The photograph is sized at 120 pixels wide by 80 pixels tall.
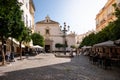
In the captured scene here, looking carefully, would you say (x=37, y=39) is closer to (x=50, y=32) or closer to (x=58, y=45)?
(x=58, y=45)

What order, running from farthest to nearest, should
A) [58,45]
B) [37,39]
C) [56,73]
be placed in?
[58,45]
[37,39]
[56,73]

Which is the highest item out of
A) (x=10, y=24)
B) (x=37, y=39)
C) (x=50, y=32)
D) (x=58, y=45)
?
(x=50, y=32)

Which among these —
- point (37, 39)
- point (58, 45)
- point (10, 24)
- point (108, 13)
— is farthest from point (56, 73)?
point (58, 45)

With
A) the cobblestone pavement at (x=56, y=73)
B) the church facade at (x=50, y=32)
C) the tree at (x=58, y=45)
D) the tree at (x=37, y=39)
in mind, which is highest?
the church facade at (x=50, y=32)

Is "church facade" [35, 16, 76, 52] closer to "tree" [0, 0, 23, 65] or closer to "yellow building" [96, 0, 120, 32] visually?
"yellow building" [96, 0, 120, 32]

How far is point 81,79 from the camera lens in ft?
46.5

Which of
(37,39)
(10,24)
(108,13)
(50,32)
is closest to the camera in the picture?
(10,24)

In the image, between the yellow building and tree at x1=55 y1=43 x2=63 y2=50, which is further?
tree at x1=55 y1=43 x2=63 y2=50

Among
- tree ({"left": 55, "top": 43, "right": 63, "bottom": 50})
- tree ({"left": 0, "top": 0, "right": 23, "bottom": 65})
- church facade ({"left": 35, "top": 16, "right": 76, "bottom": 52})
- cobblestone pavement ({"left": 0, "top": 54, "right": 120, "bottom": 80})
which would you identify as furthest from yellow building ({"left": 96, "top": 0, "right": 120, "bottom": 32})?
church facade ({"left": 35, "top": 16, "right": 76, "bottom": 52})

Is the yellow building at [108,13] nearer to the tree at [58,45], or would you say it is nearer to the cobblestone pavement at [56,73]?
the cobblestone pavement at [56,73]

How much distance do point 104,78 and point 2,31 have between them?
12.0 metres

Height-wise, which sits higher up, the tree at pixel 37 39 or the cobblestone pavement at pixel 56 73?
the tree at pixel 37 39

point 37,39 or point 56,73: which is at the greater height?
point 37,39

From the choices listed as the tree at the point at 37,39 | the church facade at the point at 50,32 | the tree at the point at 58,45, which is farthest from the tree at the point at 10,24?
the church facade at the point at 50,32
